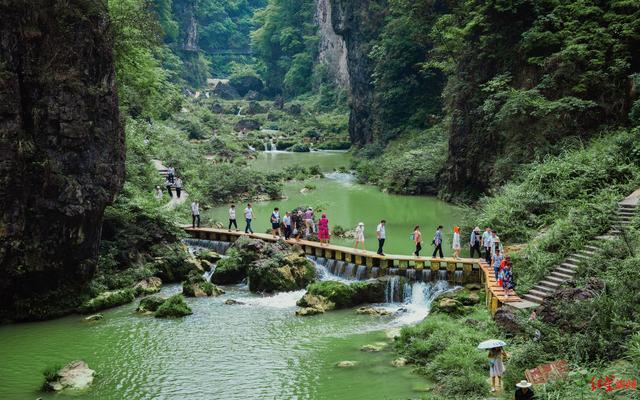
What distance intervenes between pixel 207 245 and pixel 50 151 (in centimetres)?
1057

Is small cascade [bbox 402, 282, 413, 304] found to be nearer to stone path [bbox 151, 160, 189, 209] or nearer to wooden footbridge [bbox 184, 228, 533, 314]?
wooden footbridge [bbox 184, 228, 533, 314]

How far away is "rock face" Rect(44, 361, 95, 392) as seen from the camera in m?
15.1

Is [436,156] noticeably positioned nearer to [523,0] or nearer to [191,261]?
[523,0]

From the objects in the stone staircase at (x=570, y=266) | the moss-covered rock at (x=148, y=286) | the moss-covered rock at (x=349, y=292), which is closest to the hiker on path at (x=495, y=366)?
the stone staircase at (x=570, y=266)

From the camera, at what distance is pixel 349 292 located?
2128 centimetres

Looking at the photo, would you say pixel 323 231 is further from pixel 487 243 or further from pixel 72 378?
pixel 72 378

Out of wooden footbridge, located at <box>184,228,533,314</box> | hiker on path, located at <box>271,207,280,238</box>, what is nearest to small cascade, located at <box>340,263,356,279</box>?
wooden footbridge, located at <box>184,228,533,314</box>

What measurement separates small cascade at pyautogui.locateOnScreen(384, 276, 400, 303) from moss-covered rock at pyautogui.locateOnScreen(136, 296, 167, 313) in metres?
6.96

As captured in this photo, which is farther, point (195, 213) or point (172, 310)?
point (195, 213)

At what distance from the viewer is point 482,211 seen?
26.4 metres

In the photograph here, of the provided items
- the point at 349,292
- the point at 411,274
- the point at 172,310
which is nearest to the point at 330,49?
the point at 411,274

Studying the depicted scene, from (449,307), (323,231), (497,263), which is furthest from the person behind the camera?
(323,231)

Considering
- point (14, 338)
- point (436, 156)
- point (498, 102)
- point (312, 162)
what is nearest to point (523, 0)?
point (498, 102)

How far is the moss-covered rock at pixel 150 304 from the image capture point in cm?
2080
